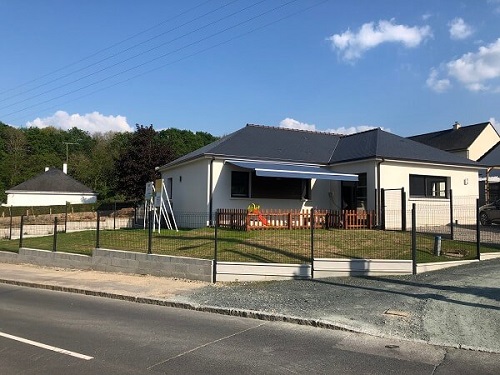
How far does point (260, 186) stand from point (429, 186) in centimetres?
842

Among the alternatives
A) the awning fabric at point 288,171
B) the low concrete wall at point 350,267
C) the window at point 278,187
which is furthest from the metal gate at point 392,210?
the low concrete wall at point 350,267

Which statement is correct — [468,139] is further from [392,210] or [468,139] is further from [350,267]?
[350,267]


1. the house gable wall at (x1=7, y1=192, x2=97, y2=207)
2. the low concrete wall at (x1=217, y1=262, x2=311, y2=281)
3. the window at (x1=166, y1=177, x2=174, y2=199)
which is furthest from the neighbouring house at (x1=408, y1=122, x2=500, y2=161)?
the house gable wall at (x1=7, y1=192, x2=97, y2=207)

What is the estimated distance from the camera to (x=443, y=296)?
30.4ft

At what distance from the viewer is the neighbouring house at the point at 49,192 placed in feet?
183

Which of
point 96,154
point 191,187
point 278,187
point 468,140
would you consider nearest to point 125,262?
point 191,187

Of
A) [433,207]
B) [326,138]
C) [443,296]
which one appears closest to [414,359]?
[443,296]

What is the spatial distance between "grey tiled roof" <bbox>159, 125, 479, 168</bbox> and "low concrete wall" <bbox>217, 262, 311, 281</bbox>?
9.87m

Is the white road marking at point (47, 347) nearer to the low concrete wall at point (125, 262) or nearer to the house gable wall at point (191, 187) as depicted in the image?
the low concrete wall at point (125, 262)

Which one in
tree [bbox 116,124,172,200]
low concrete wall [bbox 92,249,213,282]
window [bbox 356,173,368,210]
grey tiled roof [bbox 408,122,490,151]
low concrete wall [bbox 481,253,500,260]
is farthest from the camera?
grey tiled roof [bbox 408,122,490,151]

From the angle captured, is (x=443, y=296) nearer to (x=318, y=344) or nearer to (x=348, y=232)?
(x=318, y=344)

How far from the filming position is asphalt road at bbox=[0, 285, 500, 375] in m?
5.34

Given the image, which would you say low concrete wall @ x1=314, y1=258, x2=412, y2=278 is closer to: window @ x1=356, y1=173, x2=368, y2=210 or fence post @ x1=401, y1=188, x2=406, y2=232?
fence post @ x1=401, y1=188, x2=406, y2=232

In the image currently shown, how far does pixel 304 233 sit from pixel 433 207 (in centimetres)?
830
